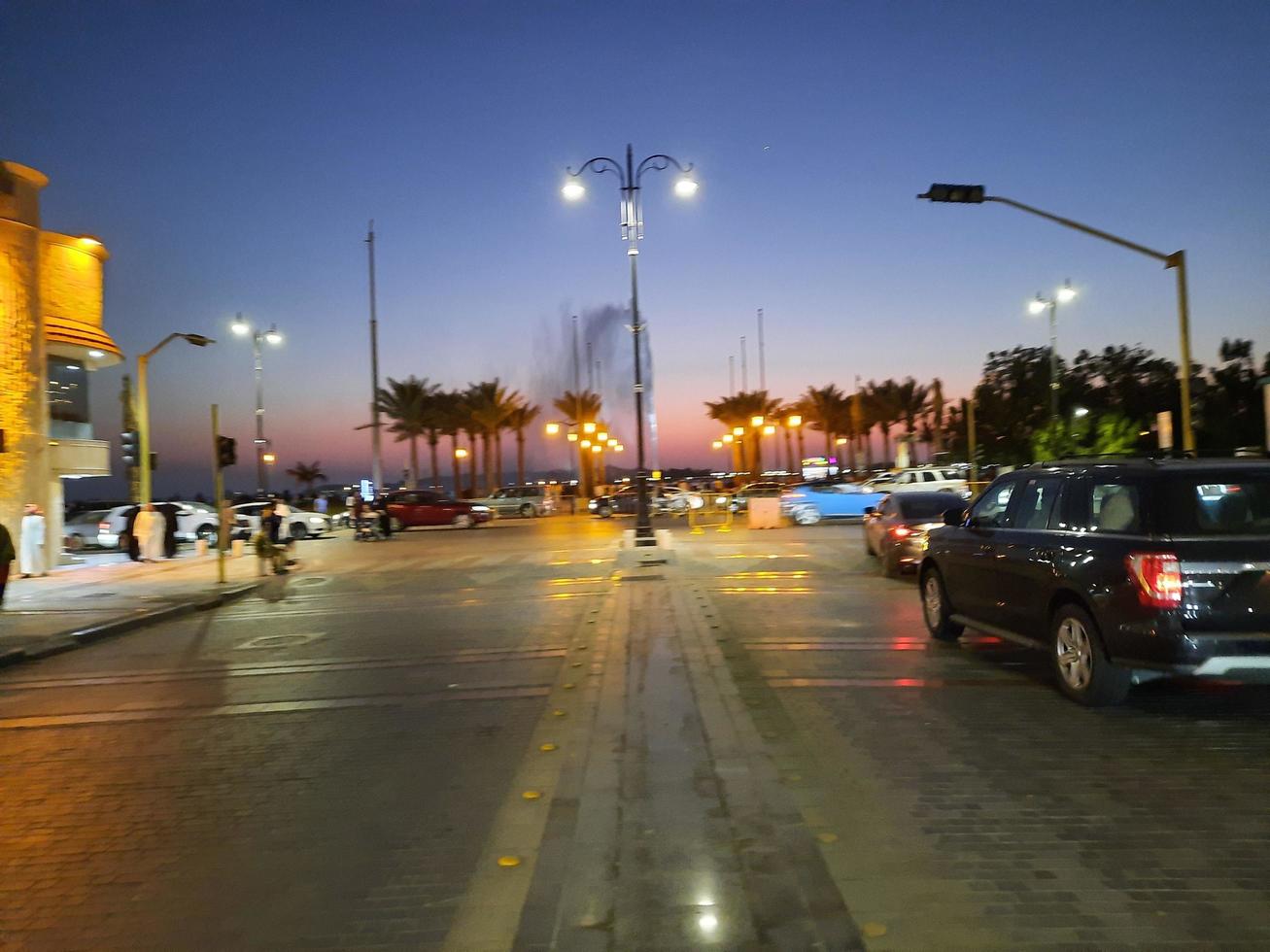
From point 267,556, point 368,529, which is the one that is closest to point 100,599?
point 267,556

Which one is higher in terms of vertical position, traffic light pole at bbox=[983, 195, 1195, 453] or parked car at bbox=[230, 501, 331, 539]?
traffic light pole at bbox=[983, 195, 1195, 453]

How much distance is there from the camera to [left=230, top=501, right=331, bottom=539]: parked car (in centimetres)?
3741

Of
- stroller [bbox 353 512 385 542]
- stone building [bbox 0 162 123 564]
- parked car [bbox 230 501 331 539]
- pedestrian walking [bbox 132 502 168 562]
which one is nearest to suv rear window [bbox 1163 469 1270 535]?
stone building [bbox 0 162 123 564]

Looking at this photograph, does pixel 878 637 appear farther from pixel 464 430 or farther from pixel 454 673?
pixel 464 430

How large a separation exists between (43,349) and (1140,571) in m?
23.5

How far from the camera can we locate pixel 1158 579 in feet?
23.6

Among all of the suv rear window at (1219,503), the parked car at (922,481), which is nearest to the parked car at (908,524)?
the suv rear window at (1219,503)

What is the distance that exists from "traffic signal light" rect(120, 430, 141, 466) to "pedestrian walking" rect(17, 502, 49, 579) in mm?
2581

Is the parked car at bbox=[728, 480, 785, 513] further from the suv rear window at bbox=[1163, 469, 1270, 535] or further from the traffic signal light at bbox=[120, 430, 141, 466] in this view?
the suv rear window at bbox=[1163, 469, 1270, 535]

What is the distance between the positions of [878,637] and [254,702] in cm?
651

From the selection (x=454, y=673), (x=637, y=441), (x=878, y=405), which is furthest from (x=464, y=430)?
(x=454, y=673)

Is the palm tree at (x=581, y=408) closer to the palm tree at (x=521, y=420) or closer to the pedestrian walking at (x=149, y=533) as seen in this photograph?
the palm tree at (x=521, y=420)

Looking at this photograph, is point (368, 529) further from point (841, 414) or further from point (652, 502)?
point (841, 414)

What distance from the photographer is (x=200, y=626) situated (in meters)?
14.8
